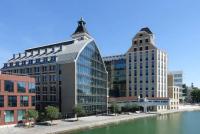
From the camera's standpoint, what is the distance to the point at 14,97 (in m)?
58.2

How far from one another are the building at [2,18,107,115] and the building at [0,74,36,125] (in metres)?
16.3

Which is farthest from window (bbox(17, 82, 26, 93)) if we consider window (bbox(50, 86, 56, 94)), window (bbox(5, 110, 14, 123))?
window (bbox(50, 86, 56, 94))

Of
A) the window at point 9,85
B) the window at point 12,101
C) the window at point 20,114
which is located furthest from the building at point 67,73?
the window at point 9,85

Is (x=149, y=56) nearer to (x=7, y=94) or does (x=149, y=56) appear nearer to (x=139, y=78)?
(x=139, y=78)

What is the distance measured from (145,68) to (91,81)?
5189 centimetres

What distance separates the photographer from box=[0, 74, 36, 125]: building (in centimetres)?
5547

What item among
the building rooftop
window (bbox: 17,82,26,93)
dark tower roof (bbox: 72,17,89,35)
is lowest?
window (bbox: 17,82,26,93)

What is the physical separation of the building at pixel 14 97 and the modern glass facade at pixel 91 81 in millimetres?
18796

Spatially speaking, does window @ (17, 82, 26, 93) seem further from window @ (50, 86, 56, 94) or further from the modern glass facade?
window @ (50, 86, 56, 94)

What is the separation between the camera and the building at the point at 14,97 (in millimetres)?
55469

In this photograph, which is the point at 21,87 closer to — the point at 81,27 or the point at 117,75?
the point at 81,27

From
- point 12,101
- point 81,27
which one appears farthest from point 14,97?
point 81,27

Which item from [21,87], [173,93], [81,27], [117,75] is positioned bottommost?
[173,93]

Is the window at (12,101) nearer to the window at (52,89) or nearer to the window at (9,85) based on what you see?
the window at (9,85)
